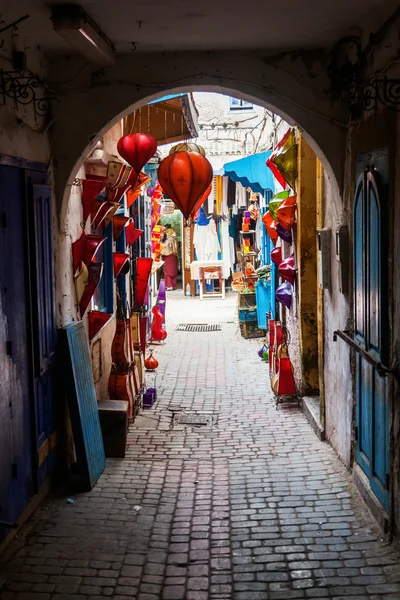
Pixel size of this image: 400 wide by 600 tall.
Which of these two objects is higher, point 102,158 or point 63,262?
point 102,158

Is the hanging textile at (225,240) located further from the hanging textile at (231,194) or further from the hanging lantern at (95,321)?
the hanging lantern at (95,321)

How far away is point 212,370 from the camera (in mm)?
11562

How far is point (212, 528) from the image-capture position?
513 centimetres

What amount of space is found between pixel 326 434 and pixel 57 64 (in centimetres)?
467

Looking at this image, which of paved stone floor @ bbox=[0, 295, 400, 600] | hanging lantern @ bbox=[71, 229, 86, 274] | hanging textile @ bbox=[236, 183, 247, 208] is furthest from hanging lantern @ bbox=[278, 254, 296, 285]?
hanging textile @ bbox=[236, 183, 247, 208]

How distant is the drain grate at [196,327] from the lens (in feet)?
53.3

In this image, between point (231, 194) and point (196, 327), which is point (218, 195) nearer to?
point (231, 194)

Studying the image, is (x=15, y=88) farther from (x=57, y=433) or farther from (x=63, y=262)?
(x=57, y=433)

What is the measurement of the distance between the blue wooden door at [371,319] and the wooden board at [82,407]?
2419 mm

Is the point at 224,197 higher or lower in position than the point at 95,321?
higher

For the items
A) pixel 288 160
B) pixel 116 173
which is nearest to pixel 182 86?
pixel 116 173

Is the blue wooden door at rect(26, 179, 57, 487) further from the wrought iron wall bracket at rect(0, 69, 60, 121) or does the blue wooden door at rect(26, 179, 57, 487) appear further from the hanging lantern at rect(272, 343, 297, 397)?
the hanging lantern at rect(272, 343, 297, 397)

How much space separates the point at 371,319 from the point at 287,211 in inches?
154

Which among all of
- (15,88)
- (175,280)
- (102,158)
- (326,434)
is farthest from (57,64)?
(175,280)
